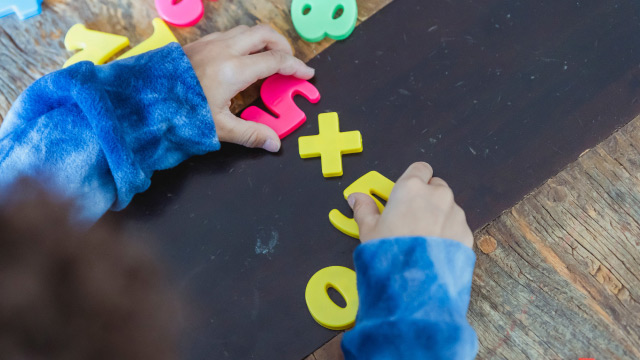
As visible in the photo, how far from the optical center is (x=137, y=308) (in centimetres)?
79

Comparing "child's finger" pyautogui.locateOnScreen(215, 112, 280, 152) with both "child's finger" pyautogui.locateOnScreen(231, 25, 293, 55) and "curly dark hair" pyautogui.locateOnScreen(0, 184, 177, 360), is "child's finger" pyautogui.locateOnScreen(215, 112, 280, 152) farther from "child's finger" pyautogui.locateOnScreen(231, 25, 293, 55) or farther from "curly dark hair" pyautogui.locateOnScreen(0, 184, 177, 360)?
"curly dark hair" pyautogui.locateOnScreen(0, 184, 177, 360)

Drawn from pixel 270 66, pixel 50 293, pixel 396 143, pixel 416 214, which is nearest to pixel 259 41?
pixel 270 66

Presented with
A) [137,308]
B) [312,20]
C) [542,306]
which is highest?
[312,20]

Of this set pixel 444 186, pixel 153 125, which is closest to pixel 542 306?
pixel 444 186

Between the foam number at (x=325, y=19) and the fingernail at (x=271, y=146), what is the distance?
8.1 inches

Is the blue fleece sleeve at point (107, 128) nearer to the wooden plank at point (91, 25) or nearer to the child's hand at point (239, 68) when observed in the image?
the child's hand at point (239, 68)

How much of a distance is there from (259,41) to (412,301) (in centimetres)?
50

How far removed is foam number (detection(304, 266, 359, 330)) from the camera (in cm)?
77

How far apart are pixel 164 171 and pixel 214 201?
0.10m

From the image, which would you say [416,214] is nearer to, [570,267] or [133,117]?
[570,267]

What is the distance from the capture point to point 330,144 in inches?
34.1

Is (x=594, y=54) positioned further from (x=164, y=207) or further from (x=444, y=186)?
(x=164, y=207)

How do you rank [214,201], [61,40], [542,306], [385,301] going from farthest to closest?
[61,40], [214,201], [542,306], [385,301]

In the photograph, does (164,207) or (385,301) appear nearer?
(385,301)
